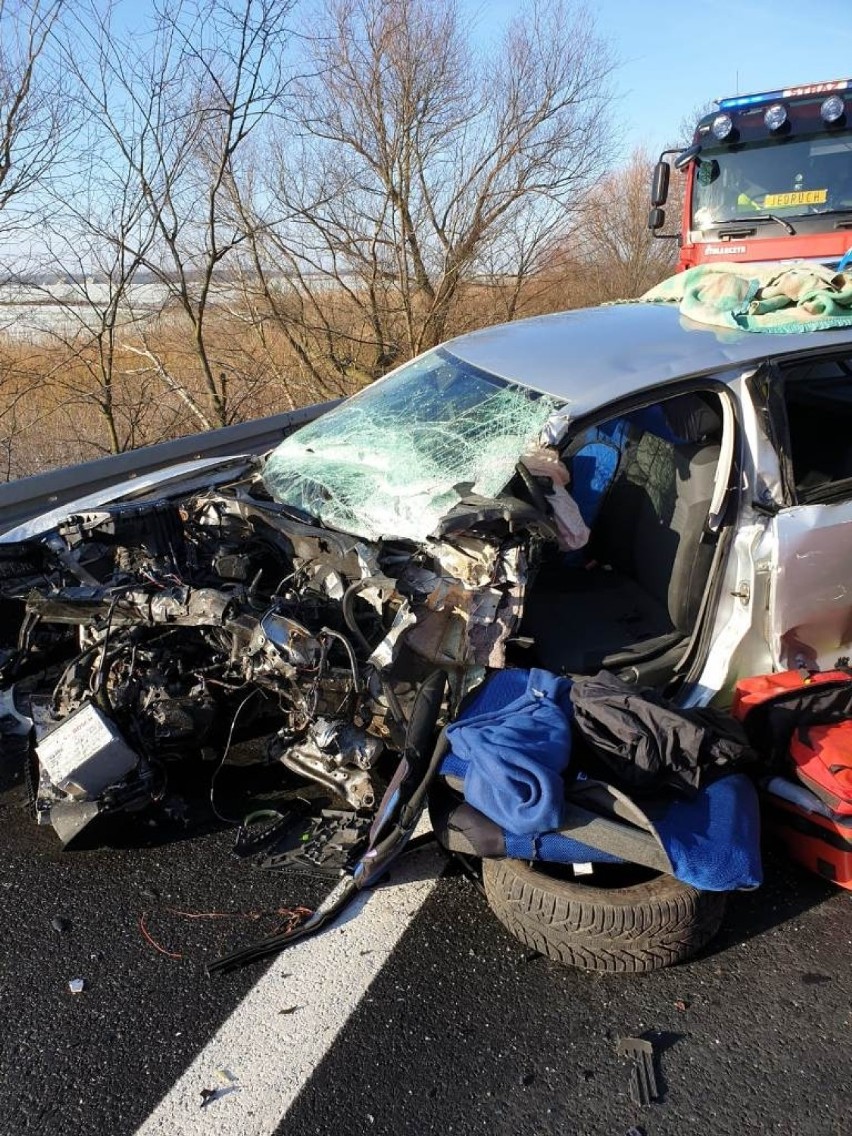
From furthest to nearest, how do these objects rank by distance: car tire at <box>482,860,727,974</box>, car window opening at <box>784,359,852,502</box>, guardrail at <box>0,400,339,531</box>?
guardrail at <box>0,400,339,531</box>, car window opening at <box>784,359,852,502</box>, car tire at <box>482,860,727,974</box>

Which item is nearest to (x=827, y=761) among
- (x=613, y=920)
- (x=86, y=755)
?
(x=613, y=920)

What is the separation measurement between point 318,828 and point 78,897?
31.5 inches

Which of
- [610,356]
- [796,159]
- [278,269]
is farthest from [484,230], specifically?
[610,356]

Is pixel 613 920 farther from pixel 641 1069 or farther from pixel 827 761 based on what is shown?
pixel 827 761

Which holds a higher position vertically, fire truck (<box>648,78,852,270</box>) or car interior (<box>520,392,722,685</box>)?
fire truck (<box>648,78,852,270</box>)

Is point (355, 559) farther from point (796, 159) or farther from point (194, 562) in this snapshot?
point (796, 159)

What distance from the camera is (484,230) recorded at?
41.8 feet

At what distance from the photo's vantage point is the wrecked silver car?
2.79 metres

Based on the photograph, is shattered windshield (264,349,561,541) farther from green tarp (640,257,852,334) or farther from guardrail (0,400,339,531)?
guardrail (0,400,339,531)

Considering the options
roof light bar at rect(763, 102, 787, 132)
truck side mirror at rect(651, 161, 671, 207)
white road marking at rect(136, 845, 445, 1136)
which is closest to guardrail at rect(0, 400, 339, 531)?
white road marking at rect(136, 845, 445, 1136)

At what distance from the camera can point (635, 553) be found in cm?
367

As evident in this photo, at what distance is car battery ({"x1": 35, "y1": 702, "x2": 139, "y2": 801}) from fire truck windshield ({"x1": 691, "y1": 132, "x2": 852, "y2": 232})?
7.48m

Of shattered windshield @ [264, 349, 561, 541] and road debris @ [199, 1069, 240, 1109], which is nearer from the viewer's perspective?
road debris @ [199, 1069, 240, 1109]

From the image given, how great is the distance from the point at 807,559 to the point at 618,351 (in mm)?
1043
